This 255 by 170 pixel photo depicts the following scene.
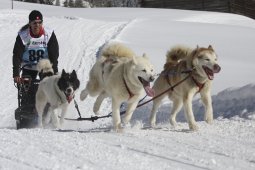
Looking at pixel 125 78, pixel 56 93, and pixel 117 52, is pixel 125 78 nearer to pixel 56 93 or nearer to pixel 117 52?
pixel 117 52

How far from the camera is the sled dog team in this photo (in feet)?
19.3

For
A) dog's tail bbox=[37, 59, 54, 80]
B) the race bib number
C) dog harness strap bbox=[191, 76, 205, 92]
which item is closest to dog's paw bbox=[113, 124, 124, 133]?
dog harness strap bbox=[191, 76, 205, 92]

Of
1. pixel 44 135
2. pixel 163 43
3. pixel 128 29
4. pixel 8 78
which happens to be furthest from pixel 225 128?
pixel 128 29

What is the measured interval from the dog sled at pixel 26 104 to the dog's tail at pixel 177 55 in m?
1.98

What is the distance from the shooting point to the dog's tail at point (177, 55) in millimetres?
7073

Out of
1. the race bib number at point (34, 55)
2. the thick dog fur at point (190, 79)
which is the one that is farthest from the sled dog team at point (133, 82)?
the race bib number at point (34, 55)

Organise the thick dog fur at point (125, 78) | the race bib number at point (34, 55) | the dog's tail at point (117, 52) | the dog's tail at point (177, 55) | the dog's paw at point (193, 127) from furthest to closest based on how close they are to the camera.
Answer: the race bib number at point (34, 55)
the dog's tail at point (177, 55)
the dog's tail at point (117, 52)
the dog's paw at point (193, 127)
the thick dog fur at point (125, 78)

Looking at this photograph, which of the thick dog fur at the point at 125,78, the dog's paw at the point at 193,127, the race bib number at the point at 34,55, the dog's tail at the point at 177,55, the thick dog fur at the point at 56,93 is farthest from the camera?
the race bib number at the point at 34,55

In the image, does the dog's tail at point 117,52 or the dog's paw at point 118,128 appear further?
the dog's tail at point 117,52

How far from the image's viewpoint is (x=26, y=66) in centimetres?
741

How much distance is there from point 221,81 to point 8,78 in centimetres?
538

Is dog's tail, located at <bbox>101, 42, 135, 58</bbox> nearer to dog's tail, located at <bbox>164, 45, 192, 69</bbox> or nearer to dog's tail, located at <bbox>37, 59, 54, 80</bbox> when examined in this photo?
dog's tail, located at <bbox>164, 45, 192, 69</bbox>

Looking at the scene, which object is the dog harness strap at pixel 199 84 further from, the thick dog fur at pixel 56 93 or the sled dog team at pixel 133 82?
the thick dog fur at pixel 56 93

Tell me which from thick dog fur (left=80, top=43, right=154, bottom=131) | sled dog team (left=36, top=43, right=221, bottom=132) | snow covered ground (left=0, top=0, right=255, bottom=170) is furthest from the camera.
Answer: sled dog team (left=36, top=43, right=221, bottom=132)
